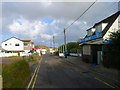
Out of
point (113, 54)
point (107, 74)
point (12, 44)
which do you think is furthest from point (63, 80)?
point (12, 44)

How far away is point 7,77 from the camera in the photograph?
798 centimetres

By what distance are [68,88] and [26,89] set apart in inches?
91.5

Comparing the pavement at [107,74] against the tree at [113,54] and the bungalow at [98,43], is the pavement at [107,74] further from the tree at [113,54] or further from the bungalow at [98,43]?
the bungalow at [98,43]

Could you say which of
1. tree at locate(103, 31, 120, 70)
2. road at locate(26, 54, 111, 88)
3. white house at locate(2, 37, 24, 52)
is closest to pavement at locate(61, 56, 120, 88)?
tree at locate(103, 31, 120, 70)

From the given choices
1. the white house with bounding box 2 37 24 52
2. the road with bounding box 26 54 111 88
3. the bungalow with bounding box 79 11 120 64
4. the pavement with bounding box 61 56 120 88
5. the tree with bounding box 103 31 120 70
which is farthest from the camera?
the white house with bounding box 2 37 24 52

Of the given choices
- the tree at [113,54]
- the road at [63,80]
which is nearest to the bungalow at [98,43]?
the tree at [113,54]

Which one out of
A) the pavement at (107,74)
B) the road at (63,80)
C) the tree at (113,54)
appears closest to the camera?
the road at (63,80)

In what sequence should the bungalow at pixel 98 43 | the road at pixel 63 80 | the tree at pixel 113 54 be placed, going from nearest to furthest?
1. the road at pixel 63 80
2. the tree at pixel 113 54
3. the bungalow at pixel 98 43

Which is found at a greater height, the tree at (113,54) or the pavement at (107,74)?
the tree at (113,54)

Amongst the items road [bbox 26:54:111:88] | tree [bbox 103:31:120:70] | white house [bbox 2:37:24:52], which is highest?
white house [bbox 2:37:24:52]

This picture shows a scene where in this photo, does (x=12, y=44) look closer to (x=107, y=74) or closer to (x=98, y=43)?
(x=98, y=43)

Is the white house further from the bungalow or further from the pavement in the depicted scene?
the pavement

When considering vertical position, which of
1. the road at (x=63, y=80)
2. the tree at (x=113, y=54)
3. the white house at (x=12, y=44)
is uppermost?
the white house at (x=12, y=44)

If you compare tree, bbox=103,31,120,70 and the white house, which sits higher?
the white house
